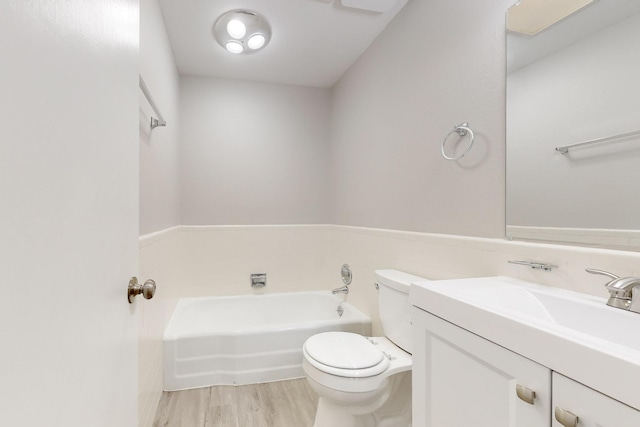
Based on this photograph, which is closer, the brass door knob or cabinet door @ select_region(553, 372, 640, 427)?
cabinet door @ select_region(553, 372, 640, 427)

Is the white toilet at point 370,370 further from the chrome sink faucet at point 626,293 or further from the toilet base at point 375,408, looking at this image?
the chrome sink faucet at point 626,293

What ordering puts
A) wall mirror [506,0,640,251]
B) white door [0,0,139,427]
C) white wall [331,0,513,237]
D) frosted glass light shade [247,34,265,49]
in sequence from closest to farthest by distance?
white door [0,0,139,427], wall mirror [506,0,640,251], white wall [331,0,513,237], frosted glass light shade [247,34,265,49]

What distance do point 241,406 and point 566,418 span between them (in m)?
1.79

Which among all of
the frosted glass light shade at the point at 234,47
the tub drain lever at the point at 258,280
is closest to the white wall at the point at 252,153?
the tub drain lever at the point at 258,280

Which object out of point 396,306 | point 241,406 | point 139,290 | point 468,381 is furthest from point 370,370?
point 139,290

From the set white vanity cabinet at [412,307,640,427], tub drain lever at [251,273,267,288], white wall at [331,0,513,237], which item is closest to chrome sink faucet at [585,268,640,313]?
white vanity cabinet at [412,307,640,427]

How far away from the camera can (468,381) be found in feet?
2.81

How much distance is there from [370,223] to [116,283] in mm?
1860

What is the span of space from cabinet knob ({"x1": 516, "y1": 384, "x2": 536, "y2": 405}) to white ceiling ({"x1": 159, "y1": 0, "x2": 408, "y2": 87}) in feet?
6.43

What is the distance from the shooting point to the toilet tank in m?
1.61

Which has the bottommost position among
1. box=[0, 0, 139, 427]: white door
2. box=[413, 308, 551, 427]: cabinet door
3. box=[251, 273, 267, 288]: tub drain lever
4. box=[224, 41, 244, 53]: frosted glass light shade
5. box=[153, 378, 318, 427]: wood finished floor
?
box=[153, 378, 318, 427]: wood finished floor

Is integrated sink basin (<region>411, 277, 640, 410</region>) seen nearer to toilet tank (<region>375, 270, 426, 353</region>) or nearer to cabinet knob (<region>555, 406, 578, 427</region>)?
cabinet knob (<region>555, 406, 578, 427</region>)

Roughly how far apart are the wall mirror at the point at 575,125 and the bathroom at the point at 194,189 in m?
0.07

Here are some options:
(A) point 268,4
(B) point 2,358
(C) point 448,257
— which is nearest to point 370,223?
(C) point 448,257
